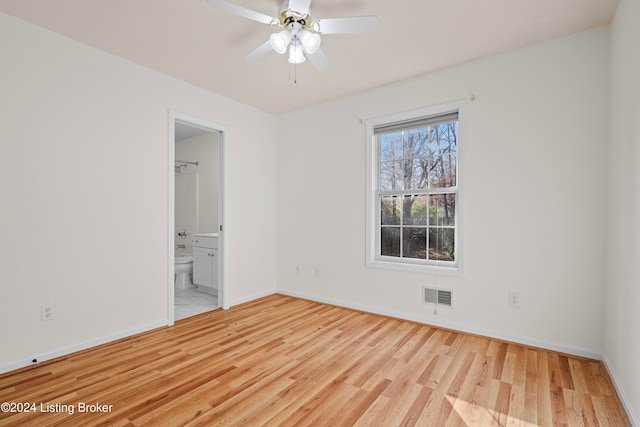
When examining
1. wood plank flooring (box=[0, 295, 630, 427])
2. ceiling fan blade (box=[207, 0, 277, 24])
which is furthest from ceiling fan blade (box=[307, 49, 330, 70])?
wood plank flooring (box=[0, 295, 630, 427])

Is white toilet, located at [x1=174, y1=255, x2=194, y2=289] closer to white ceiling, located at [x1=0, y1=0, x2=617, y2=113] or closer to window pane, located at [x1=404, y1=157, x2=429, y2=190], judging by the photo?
white ceiling, located at [x1=0, y1=0, x2=617, y2=113]

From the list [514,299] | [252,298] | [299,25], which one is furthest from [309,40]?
[252,298]

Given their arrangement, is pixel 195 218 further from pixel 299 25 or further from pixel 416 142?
pixel 299 25

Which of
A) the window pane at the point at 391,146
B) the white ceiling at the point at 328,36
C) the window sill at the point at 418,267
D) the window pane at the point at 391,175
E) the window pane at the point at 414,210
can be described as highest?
the white ceiling at the point at 328,36

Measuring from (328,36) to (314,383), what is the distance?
2.72 meters

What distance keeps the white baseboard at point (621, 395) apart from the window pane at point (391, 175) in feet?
7.54

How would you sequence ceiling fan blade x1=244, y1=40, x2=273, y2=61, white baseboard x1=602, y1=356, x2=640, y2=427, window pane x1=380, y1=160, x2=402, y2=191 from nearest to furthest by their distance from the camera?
white baseboard x1=602, y1=356, x2=640, y2=427, ceiling fan blade x1=244, y1=40, x2=273, y2=61, window pane x1=380, y1=160, x2=402, y2=191

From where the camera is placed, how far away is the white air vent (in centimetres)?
325

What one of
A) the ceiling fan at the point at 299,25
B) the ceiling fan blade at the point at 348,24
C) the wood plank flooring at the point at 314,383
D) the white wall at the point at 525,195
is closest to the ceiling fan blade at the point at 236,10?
the ceiling fan at the point at 299,25

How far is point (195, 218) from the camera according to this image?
595 cm

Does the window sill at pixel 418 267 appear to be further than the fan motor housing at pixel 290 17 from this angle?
Yes

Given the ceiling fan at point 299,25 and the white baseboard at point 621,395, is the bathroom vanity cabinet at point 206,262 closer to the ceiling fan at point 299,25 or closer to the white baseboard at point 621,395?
the ceiling fan at point 299,25

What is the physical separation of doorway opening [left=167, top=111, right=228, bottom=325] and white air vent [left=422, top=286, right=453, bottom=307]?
94.8 inches

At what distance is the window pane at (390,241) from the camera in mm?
3719
